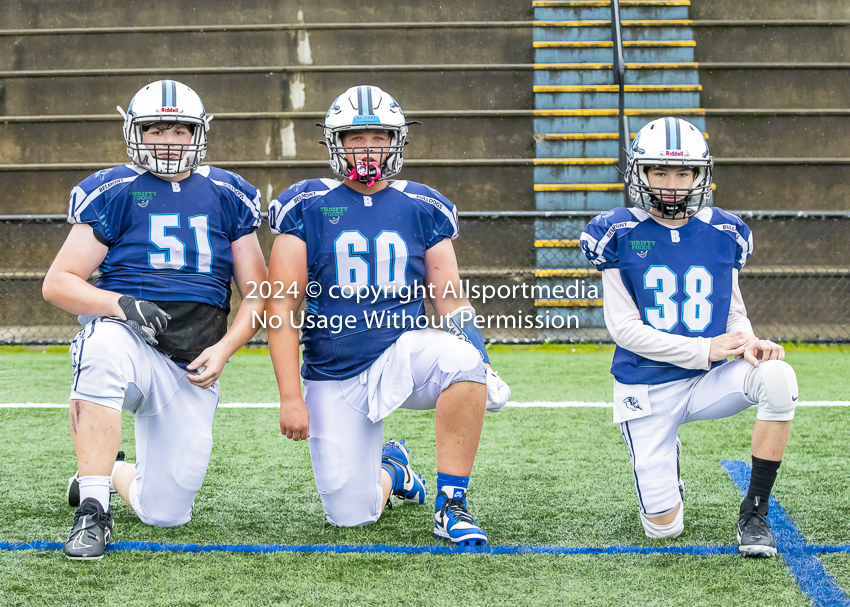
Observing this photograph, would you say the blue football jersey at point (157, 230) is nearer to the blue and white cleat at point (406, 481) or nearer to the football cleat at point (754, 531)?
the blue and white cleat at point (406, 481)

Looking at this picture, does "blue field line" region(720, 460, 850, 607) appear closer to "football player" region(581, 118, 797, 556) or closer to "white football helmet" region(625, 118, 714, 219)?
"football player" region(581, 118, 797, 556)

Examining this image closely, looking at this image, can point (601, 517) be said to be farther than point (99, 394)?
Yes

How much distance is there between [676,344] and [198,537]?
1639mm

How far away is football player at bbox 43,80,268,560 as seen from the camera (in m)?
2.72

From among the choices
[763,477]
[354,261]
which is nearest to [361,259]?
[354,261]

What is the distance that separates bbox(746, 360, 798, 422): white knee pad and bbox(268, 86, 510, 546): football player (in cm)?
77

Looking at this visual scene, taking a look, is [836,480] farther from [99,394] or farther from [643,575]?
[99,394]

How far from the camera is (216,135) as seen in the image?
8523 millimetres

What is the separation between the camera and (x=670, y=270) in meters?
2.81

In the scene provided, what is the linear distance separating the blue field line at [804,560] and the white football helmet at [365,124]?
1.71m

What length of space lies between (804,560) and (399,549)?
117cm

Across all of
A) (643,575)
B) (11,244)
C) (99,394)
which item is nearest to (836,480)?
(643,575)

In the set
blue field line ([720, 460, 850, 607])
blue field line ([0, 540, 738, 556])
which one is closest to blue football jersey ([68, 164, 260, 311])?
blue field line ([0, 540, 738, 556])

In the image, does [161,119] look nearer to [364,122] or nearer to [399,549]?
[364,122]
